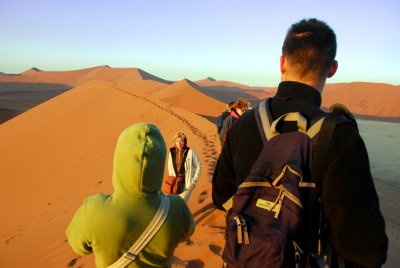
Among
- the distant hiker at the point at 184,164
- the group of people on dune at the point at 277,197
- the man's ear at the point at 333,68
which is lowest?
the distant hiker at the point at 184,164

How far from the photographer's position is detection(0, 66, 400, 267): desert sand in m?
5.45

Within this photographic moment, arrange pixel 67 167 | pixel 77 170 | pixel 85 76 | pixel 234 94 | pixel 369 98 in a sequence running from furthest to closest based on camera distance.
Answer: pixel 85 76
pixel 234 94
pixel 369 98
pixel 67 167
pixel 77 170

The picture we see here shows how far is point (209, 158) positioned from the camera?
9.62 metres

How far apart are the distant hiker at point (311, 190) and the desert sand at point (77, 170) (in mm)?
2890

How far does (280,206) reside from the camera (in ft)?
4.59

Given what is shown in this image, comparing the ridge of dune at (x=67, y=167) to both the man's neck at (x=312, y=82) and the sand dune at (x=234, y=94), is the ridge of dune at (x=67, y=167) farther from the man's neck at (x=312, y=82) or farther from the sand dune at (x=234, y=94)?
the sand dune at (x=234, y=94)

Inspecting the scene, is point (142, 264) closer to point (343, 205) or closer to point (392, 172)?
point (343, 205)

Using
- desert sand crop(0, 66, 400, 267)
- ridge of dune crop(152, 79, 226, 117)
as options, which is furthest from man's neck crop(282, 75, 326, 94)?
ridge of dune crop(152, 79, 226, 117)

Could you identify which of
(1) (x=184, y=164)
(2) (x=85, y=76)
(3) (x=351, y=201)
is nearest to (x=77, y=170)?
(1) (x=184, y=164)

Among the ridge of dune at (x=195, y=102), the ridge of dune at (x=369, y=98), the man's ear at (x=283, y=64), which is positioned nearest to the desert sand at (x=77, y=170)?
the man's ear at (x=283, y=64)

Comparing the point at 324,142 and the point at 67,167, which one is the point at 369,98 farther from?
the point at 324,142

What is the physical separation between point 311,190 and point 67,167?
13.1 metres

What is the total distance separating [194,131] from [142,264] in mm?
13310

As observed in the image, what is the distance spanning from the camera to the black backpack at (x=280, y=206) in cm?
137
